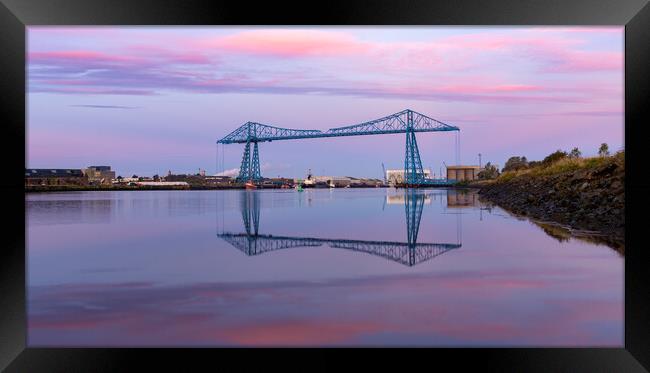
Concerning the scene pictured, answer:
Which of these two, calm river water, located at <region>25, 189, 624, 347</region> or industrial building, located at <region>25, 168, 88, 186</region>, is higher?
industrial building, located at <region>25, 168, 88, 186</region>

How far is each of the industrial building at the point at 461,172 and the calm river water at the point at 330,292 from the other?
82727 mm

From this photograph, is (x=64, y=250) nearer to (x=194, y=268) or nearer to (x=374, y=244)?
(x=194, y=268)

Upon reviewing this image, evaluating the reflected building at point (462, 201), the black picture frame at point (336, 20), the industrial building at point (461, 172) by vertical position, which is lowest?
the reflected building at point (462, 201)

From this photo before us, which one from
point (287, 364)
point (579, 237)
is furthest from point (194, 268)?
point (579, 237)

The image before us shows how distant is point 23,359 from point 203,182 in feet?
300

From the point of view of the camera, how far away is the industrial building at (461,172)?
90988mm

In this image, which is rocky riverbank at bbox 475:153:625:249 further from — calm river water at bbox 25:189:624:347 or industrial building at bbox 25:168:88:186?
industrial building at bbox 25:168:88:186

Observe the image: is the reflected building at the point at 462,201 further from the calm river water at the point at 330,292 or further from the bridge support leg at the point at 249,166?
the bridge support leg at the point at 249,166

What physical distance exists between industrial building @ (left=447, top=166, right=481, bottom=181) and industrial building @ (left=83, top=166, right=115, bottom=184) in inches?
2034

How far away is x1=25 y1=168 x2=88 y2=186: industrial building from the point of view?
73062 mm

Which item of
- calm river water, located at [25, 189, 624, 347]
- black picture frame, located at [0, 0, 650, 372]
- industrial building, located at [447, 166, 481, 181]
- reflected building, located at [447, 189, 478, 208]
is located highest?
industrial building, located at [447, 166, 481, 181]

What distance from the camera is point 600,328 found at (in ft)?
14.1

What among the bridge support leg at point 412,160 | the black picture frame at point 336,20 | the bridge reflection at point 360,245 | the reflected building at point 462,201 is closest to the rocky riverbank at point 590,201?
the bridge reflection at point 360,245

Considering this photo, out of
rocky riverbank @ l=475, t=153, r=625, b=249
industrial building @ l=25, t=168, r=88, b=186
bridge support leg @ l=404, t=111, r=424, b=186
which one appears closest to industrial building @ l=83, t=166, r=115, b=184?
industrial building @ l=25, t=168, r=88, b=186
